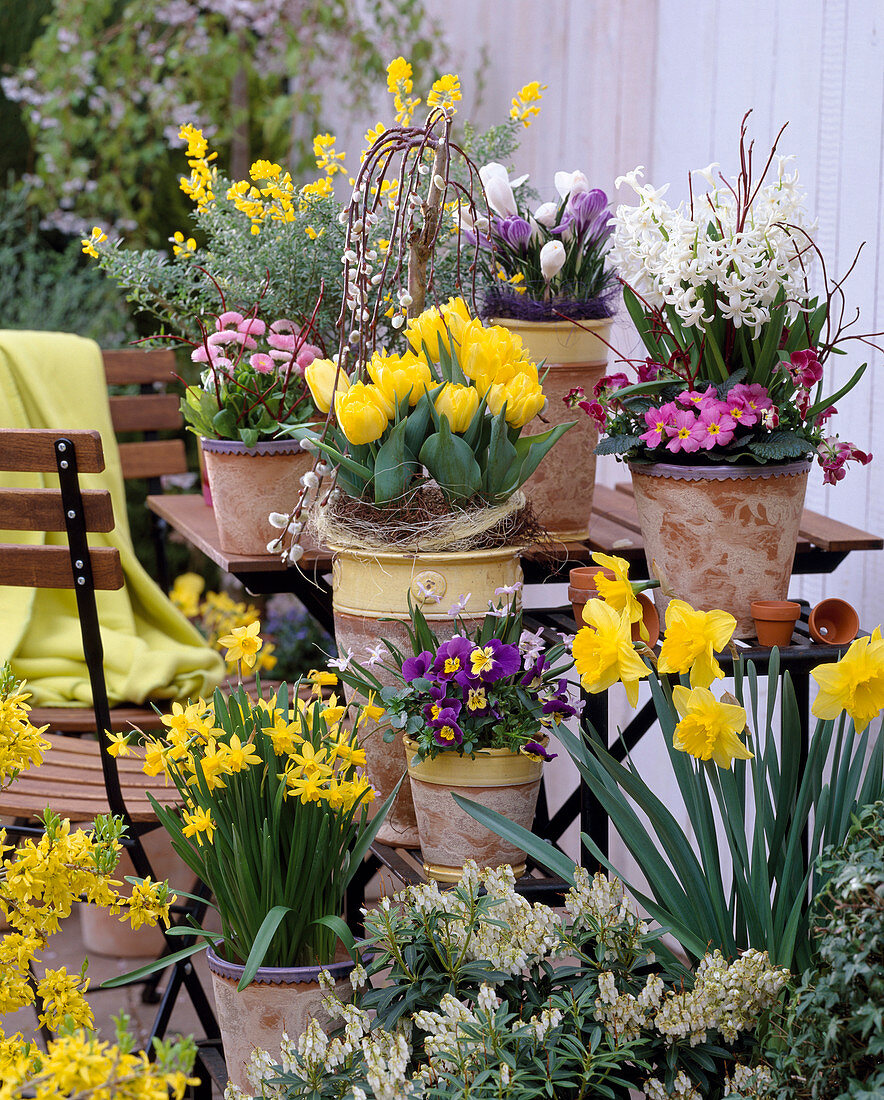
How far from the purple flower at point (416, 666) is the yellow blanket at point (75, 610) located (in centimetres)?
101

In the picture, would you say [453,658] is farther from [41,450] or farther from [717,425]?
[41,450]

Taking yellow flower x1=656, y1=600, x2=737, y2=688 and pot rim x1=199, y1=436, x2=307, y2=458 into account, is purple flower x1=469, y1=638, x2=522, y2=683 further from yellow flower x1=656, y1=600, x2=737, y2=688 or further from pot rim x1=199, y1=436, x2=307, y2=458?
pot rim x1=199, y1=436, x2=307, y2=458

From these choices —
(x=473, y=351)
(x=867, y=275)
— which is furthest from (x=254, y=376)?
(x=867, y=275)

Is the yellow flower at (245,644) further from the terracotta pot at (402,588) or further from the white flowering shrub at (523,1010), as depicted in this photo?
the white flowering shrub at (523,1010)

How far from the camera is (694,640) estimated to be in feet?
4.26

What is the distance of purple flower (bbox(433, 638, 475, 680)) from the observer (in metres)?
1.43

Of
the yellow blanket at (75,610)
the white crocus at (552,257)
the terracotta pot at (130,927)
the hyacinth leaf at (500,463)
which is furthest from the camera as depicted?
the terracotta pot at (130,927)

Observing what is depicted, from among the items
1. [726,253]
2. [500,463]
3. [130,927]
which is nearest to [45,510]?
[500,463]

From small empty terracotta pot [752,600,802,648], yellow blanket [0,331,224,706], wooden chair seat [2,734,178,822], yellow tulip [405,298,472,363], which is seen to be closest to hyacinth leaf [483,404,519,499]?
yellow tulip [405,298,472,363]

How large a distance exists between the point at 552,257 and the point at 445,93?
470 mm

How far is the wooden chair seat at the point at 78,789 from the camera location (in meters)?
1.89

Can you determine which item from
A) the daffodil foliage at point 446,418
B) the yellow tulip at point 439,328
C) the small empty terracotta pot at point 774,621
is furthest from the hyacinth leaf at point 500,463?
the small empty terracotta pot at point 774,621

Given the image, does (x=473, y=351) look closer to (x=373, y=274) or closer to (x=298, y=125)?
(x=373, y=274)

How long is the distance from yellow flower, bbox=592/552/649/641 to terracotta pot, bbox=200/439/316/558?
609mm
